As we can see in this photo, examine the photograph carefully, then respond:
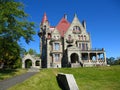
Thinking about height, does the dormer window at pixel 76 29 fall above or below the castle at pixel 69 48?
above

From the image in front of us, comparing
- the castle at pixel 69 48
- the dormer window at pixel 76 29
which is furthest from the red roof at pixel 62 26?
the dormer window at pixel 76 29

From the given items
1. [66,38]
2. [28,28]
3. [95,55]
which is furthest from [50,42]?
[28,28]

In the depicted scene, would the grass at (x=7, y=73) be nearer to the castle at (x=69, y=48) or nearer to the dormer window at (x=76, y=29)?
the castle at (x=69, y=48)

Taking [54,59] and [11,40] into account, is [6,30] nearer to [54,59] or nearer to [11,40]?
[11,40]

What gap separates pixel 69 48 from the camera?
5222 cm

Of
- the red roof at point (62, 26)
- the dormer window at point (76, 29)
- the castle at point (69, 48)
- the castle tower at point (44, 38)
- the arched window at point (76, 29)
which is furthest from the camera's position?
the red roof at point (62, 26)

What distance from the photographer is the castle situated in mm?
52688

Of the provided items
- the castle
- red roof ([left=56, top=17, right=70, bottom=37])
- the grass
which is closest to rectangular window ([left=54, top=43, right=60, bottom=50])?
the castle

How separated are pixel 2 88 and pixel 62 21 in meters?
47.0

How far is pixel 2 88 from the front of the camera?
1658 centimetres

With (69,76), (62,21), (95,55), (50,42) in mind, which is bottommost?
(69,76)

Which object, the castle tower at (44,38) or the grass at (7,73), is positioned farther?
the castle tower at (44,38)

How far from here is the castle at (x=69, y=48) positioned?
52688mm

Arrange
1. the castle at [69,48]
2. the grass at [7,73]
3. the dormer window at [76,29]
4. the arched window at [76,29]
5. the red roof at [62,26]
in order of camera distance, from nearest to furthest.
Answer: the grass at [7,73], the castle at [69,48], the dormer window at [76,29], the arched window at [76,29], the red roof at [62,26]
